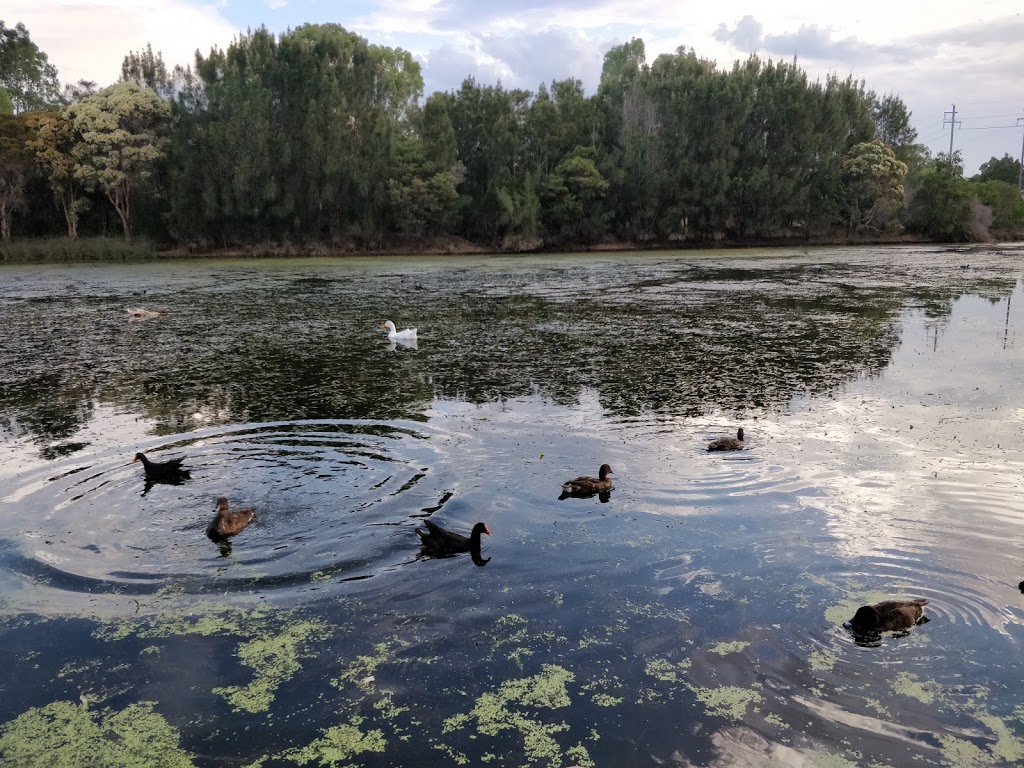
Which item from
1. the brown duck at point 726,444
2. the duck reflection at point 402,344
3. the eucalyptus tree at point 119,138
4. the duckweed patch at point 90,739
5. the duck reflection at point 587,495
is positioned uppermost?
the eucalyptus tree at point 119,138

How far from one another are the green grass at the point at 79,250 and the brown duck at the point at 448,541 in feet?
138

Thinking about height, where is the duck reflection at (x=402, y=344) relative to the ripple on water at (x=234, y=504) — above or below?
above

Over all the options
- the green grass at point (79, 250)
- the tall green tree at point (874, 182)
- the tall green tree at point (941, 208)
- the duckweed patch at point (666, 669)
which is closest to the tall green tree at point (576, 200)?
the tall green tree at point (874, 182)

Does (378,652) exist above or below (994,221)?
below

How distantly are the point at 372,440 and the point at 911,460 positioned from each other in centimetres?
517

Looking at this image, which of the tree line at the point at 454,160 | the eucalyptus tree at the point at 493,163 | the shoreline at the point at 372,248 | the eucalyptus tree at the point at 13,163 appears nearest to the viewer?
the eucalyptus tree at the point at 13,163

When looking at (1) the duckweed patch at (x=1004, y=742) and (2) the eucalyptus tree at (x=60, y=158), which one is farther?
(2) the eucalyptus tree at (x=60, y=158)

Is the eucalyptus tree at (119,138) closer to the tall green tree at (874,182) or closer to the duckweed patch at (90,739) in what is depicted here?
the tall green tree at (874,182)

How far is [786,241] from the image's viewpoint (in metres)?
53.8

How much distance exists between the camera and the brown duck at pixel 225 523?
590cm

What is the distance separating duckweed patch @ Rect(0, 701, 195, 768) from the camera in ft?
12.0

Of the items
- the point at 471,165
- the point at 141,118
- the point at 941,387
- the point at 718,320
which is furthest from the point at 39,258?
the point at 941,387

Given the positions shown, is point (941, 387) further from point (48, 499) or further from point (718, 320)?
point (48, 499)

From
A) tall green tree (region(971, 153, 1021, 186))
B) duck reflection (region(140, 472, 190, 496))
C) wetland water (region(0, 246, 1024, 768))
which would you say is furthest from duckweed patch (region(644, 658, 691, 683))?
tall green tree (region(971, 153, 1021, 186))
